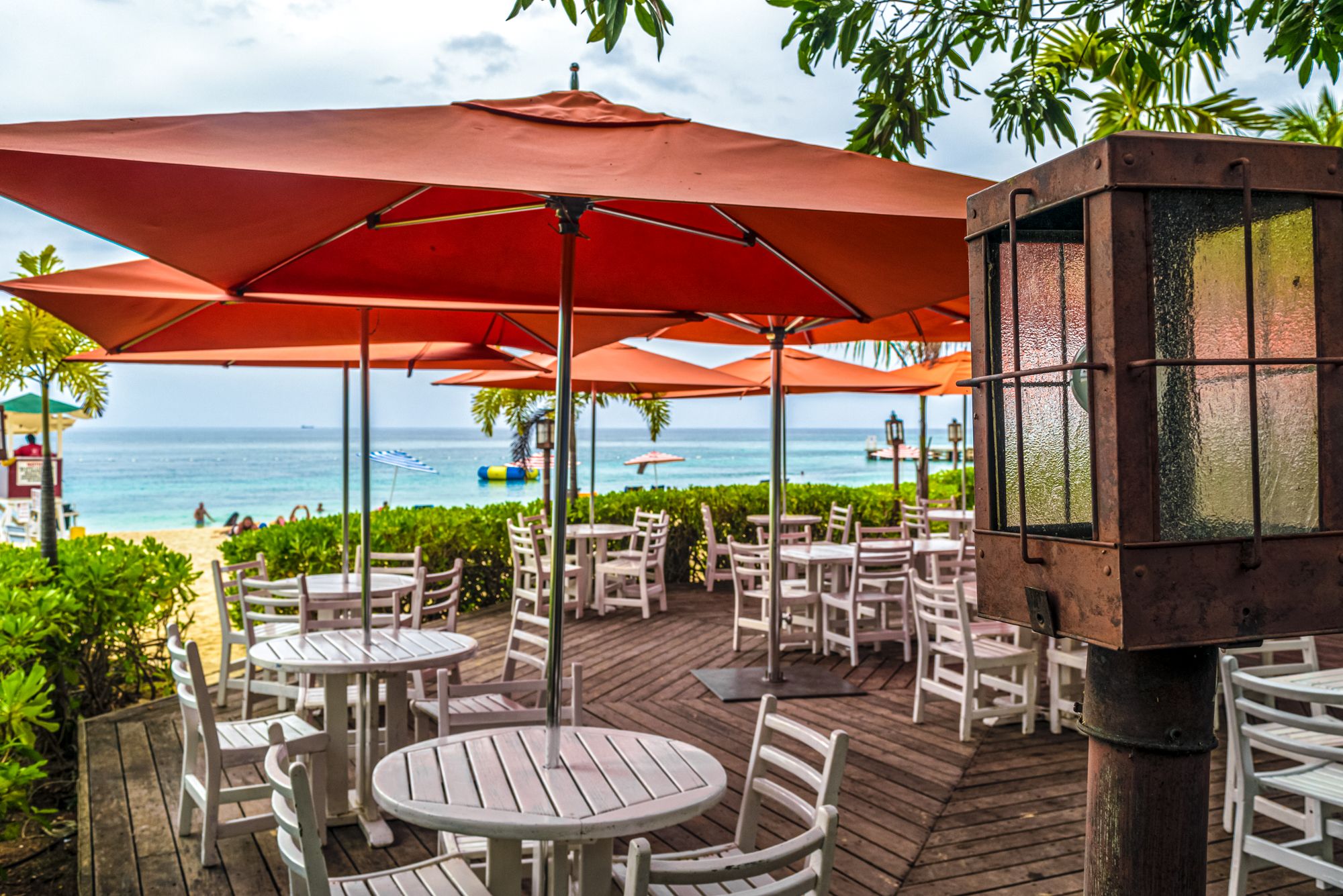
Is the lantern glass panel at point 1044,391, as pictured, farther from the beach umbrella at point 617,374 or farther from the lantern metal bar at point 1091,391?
the beach umbrella at point 617,374

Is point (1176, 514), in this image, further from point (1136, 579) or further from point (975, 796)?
point (975, 796)

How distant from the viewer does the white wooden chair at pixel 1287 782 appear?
8.65 feet

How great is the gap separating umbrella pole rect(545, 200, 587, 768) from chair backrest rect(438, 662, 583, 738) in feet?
0.25

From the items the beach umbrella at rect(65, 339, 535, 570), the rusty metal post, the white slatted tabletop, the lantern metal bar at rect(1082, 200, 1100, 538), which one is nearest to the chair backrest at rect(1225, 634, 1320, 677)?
the rusty metal post

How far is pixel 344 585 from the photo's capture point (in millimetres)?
5449

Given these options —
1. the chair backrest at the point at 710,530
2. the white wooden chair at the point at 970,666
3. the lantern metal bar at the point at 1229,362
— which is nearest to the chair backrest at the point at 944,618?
the white wooden chair at the point at 970,666

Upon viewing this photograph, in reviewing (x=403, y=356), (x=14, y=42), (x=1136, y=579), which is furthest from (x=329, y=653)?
(x=14, y=42)

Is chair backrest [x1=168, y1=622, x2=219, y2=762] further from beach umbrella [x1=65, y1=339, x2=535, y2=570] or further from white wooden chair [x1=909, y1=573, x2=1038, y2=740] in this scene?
white wooden chair [x1=909, y1=573, x2=1038, y2=740]

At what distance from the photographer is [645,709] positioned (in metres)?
5.32

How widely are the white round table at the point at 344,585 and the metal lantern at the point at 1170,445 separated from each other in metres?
3.96

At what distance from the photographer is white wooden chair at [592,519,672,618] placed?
26.8 feet

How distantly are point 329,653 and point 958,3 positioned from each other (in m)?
3.87

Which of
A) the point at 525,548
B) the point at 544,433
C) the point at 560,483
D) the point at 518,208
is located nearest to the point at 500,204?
the point at 518,208

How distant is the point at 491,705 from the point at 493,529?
509cm
